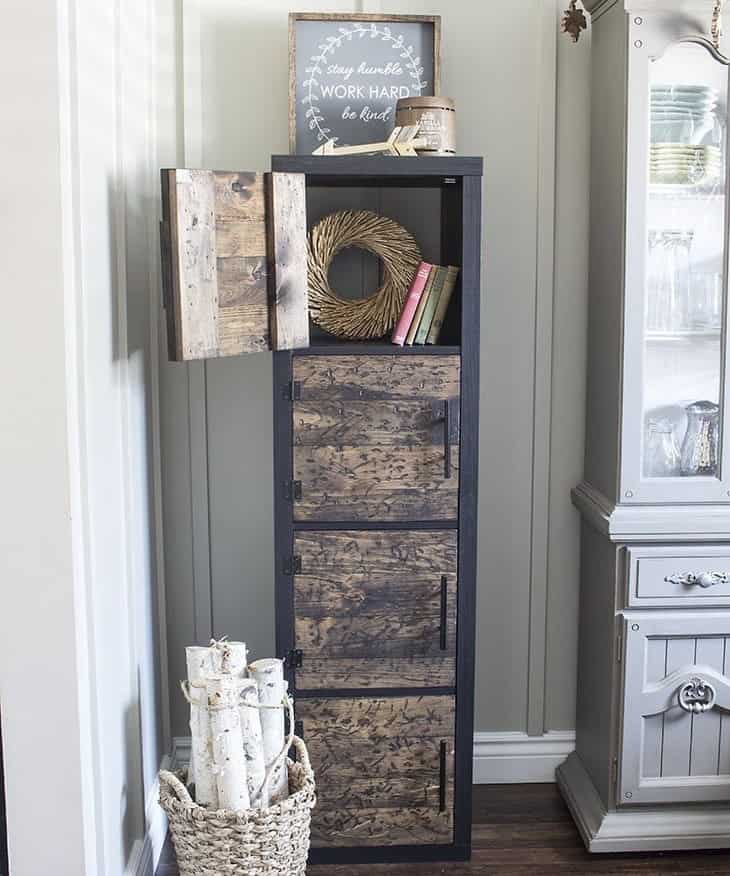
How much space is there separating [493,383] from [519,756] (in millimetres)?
1026

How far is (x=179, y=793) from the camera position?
2209 millimetres

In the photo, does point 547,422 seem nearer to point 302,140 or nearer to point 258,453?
point 258,453

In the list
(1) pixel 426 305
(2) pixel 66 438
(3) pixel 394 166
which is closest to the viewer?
(2) pixel 66 438

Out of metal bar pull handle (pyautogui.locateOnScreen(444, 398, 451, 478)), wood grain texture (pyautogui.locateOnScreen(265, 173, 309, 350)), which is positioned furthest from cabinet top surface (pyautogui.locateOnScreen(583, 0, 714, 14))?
metal bar pull handle (pyautogui.locateOnScreen(444, 398, 451, 478))

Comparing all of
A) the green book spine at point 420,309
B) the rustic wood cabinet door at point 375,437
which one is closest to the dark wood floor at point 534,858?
the rustic wood cabinet door at point 375,437

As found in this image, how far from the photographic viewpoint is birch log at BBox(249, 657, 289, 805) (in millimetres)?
2320

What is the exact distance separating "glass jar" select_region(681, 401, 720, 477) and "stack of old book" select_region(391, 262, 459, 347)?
0.63 meters

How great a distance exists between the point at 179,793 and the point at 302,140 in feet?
5.03

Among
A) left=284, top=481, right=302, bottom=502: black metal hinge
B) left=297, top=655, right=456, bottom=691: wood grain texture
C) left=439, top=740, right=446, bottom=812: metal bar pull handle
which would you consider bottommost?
left=439, top=740, right=446, bottom=812: metal bar pull handle

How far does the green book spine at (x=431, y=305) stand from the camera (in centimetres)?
246

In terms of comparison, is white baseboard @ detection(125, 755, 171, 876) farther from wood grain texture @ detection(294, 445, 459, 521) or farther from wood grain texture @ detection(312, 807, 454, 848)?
wood grain texture @ detection(294, 445, 459, 521)

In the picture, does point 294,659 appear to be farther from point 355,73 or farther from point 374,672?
point 355,73

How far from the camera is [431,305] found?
2.48 meters

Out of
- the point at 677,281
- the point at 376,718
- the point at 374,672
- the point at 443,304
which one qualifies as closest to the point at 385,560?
the point at 374,672
